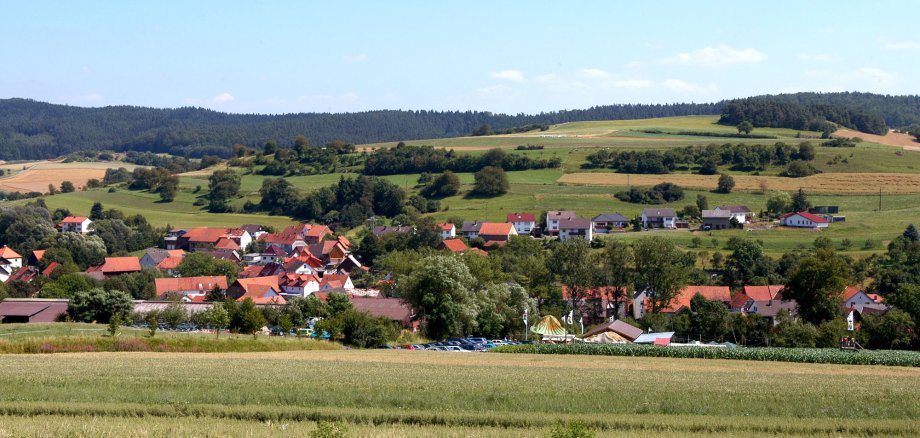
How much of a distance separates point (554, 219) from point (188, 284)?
46.8 meters

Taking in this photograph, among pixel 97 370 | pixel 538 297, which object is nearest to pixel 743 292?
pixel 538 297

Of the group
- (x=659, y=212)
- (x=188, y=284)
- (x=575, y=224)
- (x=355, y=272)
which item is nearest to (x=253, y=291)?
(x=188, y=284)

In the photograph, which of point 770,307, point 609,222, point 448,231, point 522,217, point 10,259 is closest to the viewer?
point 770,307

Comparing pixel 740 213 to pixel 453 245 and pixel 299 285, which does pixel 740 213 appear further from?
pixel 299 285

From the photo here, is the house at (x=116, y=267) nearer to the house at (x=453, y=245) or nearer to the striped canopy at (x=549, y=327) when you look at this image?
the house at (x=453, y=245)

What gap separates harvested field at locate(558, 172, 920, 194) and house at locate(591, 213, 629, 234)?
64.1 feet

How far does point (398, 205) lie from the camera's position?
452 ft

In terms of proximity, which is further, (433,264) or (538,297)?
(538,297)

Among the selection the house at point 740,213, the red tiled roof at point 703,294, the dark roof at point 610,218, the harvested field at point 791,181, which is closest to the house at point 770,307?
the red tiled roof at point 703,294

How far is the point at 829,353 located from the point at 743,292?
3375 centimetres

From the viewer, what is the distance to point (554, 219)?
4695 inches

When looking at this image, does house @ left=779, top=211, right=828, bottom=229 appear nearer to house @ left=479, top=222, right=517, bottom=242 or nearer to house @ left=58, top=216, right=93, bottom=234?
house @ left=479, top=222, right=517, bottom=242

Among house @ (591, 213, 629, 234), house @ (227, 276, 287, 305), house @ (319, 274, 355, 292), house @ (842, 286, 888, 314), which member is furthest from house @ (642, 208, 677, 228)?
house @ (227, 276, 287, 305)

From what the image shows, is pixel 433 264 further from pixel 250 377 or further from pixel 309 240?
pixel 309 240
